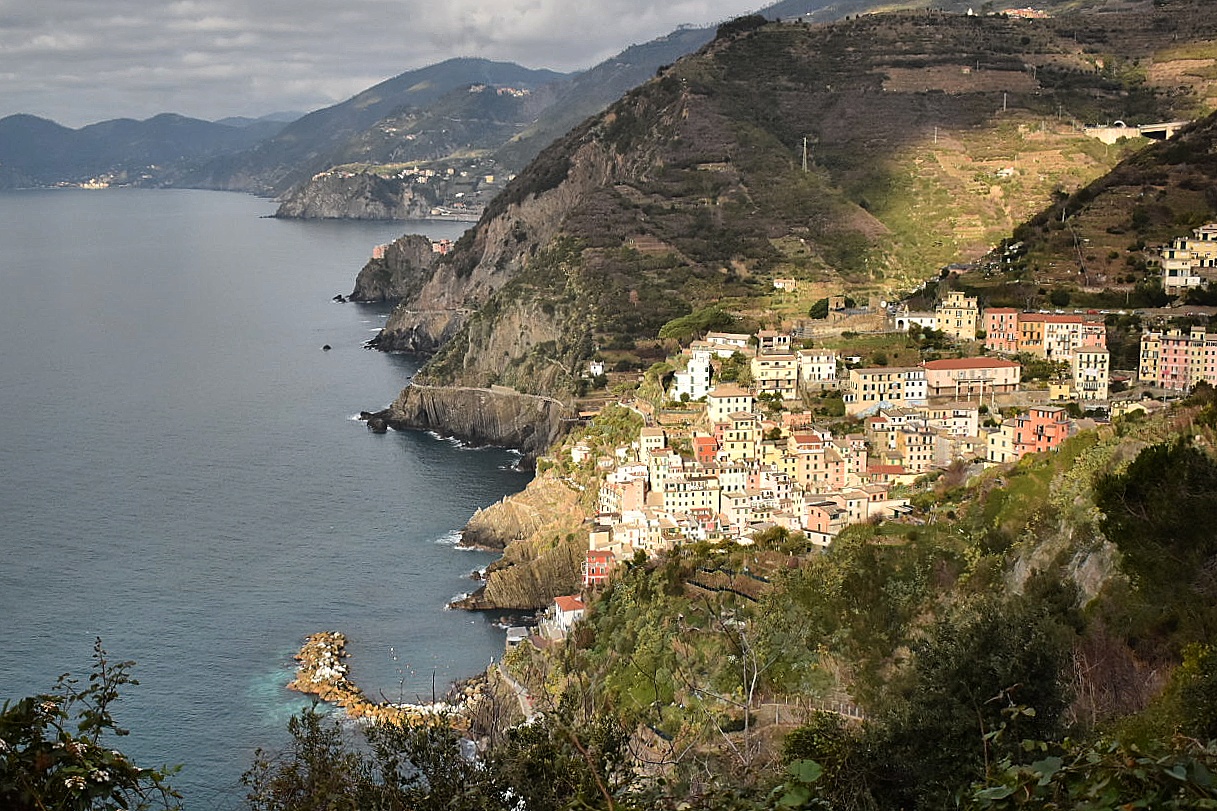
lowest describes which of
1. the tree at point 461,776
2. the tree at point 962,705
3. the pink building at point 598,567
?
the pink building at point 598,567

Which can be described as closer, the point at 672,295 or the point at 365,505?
the point at 365,505

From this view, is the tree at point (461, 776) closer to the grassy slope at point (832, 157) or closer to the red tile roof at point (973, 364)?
the red tile roof at point (973, 364)

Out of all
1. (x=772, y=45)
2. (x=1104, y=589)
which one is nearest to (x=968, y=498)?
(x=1104, y=589)

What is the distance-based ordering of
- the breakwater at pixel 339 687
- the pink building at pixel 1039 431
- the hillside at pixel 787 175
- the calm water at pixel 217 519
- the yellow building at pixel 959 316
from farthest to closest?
the hillside at pixel 787 175
the yellow building at pixel 959 316
the pink building at pixel 1039 431
the calm water at pixel 217 519
the breakwater at pixel 339 687

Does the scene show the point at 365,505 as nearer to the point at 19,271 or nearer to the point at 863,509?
the point at 863,509

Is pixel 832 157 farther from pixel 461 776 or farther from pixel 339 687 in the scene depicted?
pixel 461 776

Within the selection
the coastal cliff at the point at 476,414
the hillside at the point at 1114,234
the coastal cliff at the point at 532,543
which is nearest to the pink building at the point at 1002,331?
the hillside at the point at 1114,234

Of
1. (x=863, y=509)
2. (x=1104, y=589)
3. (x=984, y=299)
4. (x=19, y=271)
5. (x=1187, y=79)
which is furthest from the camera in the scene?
(x=19, y=271)
